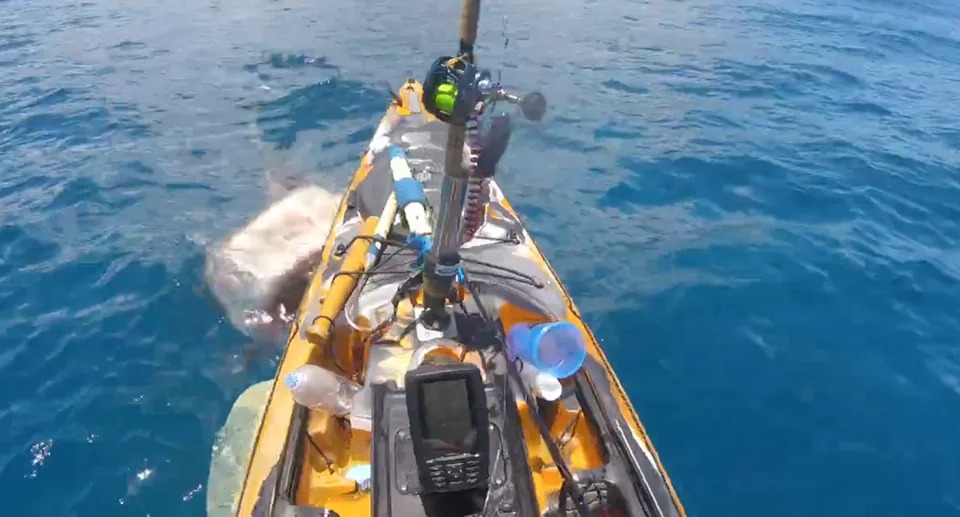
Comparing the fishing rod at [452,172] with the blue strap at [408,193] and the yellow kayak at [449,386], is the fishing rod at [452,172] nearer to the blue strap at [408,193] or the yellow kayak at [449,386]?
the yellow kayak at [449,386]

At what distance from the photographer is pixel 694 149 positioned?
11.6 m

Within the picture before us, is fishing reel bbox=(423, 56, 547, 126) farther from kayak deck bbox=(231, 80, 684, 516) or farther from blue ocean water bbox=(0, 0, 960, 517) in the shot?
blue ocean water bbox=(0, 0, 960, 517)

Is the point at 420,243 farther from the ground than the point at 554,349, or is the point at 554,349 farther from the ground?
the point at 420,243

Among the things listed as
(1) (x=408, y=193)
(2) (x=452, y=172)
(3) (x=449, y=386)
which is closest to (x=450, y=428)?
(3) (x=449, y=386)

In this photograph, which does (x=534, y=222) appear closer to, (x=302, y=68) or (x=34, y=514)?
(x=34, y=514)

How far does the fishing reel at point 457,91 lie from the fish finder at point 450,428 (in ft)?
4.07

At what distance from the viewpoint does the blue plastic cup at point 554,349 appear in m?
4.09

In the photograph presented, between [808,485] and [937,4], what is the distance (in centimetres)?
2099

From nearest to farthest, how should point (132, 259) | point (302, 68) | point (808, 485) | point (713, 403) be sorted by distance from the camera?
point (808, 485) → point (713, 403) → point (132, 259) → point (302, 68)

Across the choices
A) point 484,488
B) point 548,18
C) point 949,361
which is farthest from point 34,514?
point 548,18

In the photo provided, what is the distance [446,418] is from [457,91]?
1.54m

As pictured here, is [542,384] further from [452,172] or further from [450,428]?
[452,172]

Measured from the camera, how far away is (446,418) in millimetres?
2881

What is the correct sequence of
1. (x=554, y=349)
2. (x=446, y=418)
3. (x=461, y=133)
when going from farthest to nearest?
(x=554, y=349) < (x=461, y=133) < (x=446, y=418)
